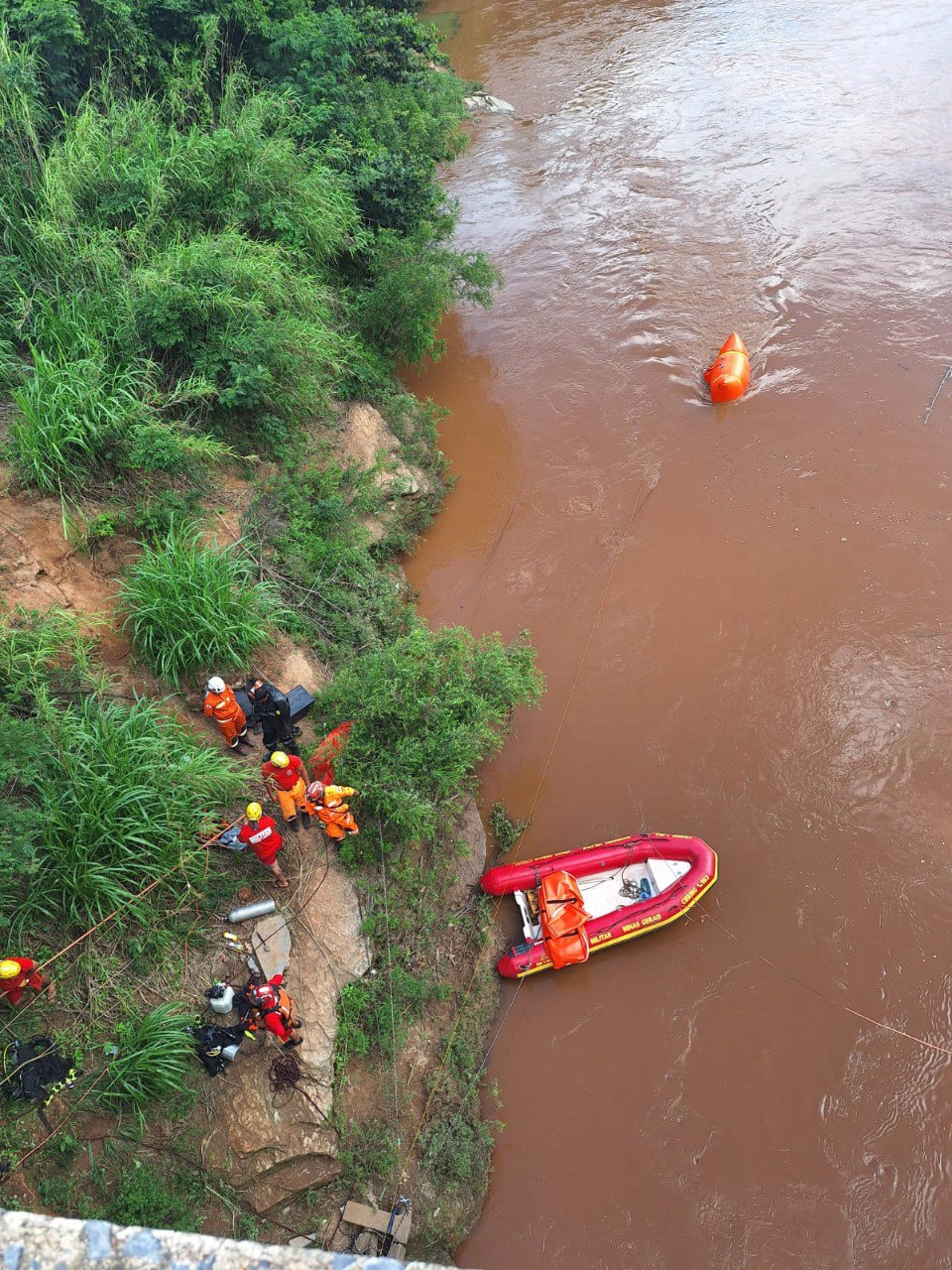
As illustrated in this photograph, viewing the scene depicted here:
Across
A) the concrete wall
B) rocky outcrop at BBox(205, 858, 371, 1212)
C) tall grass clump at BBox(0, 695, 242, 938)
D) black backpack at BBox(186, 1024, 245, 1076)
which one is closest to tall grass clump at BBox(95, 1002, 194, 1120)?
black backpack at BBox(186, 1024, 245, 1076)

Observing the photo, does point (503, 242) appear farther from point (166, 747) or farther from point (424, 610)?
point (166, 747)

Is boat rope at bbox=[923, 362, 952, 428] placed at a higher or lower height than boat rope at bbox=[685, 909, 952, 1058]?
higher

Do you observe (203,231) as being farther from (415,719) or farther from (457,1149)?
(457,1149)

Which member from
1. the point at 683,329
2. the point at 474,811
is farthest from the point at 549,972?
the point at 683,329

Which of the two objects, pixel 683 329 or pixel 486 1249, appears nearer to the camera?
pixel 486 1249

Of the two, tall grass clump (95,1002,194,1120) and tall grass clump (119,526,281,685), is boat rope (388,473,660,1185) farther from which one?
tall grass clump (119,526,281,685)

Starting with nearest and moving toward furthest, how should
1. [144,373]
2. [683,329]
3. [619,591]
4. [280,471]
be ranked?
[144,373], [280,471], [619,591], [683,329]
